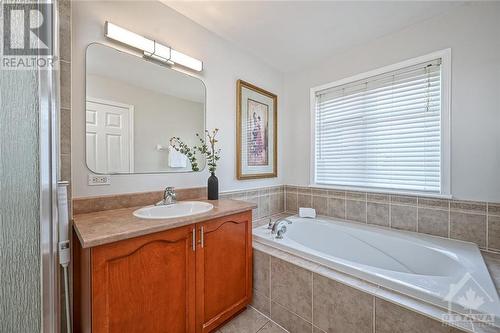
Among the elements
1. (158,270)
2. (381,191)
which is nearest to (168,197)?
(158,270)

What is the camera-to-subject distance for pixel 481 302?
37.8 inches

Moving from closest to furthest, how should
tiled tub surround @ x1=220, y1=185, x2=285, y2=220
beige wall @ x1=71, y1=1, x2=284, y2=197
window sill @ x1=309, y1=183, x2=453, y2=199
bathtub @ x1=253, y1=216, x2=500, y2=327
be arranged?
1. bathtub @ x1=253, y1=216, x2=500, y2=327
2. beige wall @ x1=71, y1=1, x2=284, y2=197
3. window sill @ x1=309, y1=183, x2=453, y2=199
4. tiled tub surround @ x1=220, y1=185, x2=285, y2=220

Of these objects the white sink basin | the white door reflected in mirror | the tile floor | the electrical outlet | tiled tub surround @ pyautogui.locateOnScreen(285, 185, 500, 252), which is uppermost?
the white door reflected in mirror

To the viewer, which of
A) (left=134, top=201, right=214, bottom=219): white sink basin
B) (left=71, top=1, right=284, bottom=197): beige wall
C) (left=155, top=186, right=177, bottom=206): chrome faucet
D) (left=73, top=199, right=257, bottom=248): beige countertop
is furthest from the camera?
(left=155, top=186, right=177, bottom=206): chrome faucet

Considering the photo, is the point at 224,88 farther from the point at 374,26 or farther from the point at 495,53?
the point at 495,53

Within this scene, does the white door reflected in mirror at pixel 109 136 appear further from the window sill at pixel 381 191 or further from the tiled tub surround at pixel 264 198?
the window sill at pixel 381 191

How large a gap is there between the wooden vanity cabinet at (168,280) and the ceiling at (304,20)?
170 cm

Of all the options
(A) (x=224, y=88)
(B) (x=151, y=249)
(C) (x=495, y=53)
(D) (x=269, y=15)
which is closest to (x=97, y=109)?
(B) (x=151, y=249)

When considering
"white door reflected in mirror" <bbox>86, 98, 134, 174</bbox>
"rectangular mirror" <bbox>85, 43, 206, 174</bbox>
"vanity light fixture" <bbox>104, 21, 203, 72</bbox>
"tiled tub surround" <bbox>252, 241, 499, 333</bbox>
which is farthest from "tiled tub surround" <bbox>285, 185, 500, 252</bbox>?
"white door reflected in mirror" <bbox>86, 98, 134, 174</bbox>

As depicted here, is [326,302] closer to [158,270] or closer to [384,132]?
[158,270]

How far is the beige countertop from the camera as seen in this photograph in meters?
0.90

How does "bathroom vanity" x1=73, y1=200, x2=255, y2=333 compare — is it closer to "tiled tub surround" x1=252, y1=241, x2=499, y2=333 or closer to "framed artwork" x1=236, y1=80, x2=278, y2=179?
"tiled tub surround" x1=252, y1=241, x2=499, y2=333

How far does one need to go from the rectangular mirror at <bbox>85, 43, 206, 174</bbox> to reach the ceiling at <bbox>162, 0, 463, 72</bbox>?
0.59 metres

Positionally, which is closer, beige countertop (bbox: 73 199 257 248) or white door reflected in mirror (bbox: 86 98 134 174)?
beige countertop (bbox: 73 199 257 248)
